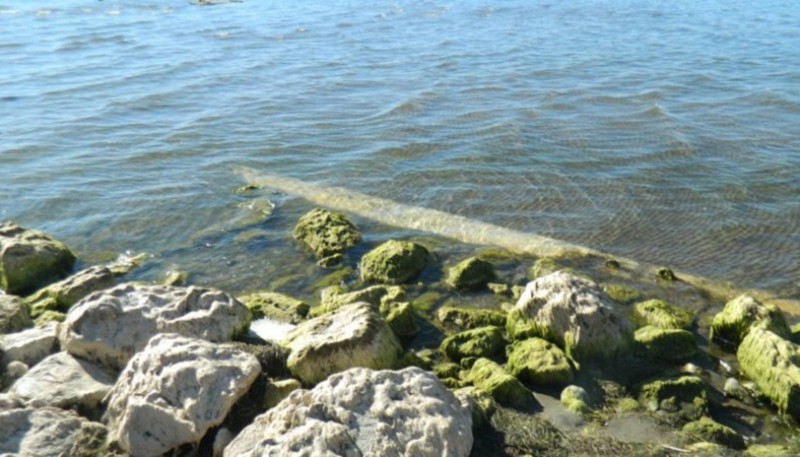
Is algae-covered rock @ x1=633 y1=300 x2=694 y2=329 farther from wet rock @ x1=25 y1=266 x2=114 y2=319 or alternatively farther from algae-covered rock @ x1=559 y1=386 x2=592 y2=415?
wet rock @ x1=25 y1=266 x2=114 y2=319

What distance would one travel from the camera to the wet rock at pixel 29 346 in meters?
9.07

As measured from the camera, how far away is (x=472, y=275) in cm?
1219

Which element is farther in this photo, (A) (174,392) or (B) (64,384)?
(B) (64,384)

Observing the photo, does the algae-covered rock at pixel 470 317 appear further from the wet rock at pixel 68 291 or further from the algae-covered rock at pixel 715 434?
the wet rock at pixel 68 291

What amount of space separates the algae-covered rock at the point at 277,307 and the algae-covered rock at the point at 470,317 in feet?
6.40

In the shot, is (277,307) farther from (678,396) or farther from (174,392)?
(678,396)

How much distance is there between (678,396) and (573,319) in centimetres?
153

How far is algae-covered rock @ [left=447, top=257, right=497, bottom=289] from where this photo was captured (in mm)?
12156

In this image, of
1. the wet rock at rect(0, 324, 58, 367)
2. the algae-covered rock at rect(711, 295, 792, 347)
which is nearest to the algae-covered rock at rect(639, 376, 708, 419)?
the algae-covered rock at rect(711, 295, 792, 347)

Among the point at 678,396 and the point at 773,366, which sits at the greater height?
the point at 773,366

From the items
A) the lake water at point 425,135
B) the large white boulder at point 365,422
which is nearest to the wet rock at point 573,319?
the large white boulder at point 365,422

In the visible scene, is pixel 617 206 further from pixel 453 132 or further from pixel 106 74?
pixel 106 74

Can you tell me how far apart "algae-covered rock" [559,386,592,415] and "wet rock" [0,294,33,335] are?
6815 millimetres

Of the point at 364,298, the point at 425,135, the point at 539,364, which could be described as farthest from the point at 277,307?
the point at 425,135
